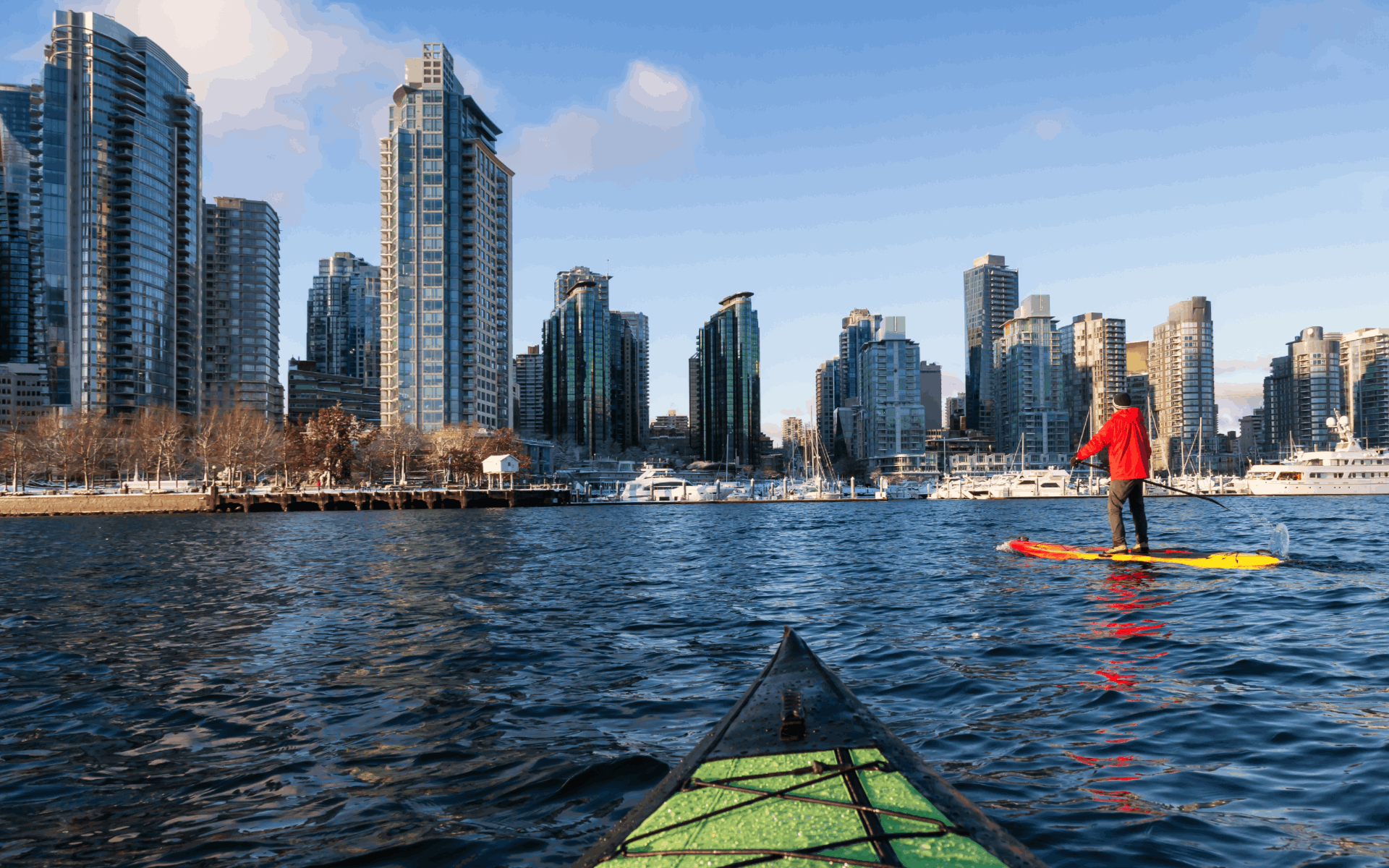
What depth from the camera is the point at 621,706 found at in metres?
7.93

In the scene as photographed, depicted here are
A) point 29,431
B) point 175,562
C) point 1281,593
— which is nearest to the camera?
point 1281,593

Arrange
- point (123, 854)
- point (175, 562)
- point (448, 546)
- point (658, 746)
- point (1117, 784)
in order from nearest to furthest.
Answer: point (123, 854), point (1117, 784), point (658, 746), point (175, 562), point (448, 546)

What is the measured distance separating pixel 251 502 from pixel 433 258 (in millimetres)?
62364

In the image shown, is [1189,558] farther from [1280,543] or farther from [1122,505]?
[1280,543]

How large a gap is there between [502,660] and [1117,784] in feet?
24.7

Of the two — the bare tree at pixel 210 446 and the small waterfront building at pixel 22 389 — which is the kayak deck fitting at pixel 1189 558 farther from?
the small waterfront building at pixel 22 389

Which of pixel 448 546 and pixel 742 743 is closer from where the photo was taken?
pixel 742 743

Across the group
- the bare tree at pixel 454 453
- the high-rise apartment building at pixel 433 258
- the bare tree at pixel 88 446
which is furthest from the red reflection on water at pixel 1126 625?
the high-rise apartment building at pixel 433 258

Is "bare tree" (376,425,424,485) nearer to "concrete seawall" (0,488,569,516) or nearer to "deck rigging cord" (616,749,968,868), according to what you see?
"concrete seawall" (0,488,569,516)

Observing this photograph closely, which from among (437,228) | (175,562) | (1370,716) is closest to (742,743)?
A: (1370,716)

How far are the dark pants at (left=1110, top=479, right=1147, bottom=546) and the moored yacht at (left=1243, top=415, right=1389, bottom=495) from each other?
104 meters

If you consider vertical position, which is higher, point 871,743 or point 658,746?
point 871,743

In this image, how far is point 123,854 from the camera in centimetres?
479

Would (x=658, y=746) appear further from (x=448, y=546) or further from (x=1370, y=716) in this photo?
(x=448, y=546)
